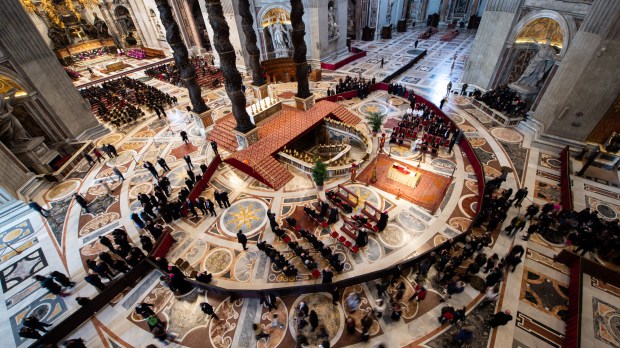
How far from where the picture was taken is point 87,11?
33812 mm

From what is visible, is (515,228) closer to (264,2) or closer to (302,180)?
(302,180)

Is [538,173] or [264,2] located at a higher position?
[264,2]

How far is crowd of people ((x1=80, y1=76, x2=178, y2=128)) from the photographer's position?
734 inches

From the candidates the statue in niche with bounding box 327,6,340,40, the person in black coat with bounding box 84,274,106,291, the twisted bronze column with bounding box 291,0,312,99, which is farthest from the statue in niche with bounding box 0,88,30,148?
the statue in niche with bounding box 327,6,340,40

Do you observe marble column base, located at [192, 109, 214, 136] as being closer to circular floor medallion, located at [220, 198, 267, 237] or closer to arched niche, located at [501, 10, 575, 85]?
circular floor medallion, located at [220, 198, 267, 237]

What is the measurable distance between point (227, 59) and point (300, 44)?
5.04m

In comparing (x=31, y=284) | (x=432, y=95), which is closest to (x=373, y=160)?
(x=432, y=95)

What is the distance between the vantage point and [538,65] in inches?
595

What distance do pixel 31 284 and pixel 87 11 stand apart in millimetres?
40365

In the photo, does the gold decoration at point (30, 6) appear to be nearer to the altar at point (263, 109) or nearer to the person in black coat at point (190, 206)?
the altar at point (263, 109)

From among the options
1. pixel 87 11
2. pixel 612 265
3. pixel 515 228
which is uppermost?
pixel 87 11

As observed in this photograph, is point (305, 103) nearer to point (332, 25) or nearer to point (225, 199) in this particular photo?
point (225, 199)

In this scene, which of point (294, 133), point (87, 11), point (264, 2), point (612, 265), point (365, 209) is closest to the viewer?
point (612, 265)

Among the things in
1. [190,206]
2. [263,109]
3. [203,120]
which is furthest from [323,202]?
[203,120]
